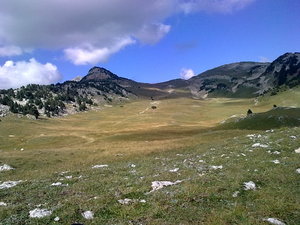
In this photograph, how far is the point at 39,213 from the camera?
59.8 ft

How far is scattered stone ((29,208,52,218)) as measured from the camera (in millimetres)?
17922

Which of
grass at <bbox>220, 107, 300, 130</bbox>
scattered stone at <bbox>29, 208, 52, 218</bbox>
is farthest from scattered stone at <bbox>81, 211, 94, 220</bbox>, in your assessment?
grass at <bbox>220, 107, 300, 130</bbox>

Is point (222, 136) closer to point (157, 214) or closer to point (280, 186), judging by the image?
point (280, 186)

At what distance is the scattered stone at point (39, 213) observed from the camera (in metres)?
17.9

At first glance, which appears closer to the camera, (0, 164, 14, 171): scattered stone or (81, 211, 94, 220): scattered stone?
(81, 211, 94, 220): scattered stone

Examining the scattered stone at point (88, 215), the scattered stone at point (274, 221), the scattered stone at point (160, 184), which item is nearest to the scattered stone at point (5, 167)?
the scattered stone at point (160, 184)

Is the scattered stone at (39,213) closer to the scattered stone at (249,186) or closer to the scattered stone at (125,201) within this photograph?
the scattered stone at (125,201)

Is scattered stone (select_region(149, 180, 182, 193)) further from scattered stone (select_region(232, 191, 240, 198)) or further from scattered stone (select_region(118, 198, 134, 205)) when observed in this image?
scattered stone (select_region(232, 191, 240, 198))

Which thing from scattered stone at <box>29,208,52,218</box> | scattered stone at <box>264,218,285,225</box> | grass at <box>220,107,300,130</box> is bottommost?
grass at <box>220,107,300,130</box>

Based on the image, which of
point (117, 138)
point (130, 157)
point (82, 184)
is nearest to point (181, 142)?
point (130, 157)

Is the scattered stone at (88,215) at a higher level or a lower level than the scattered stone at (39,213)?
lower

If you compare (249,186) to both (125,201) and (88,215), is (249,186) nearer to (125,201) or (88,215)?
(125,201)

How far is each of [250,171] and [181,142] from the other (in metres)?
33.4

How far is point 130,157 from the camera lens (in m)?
47.2
